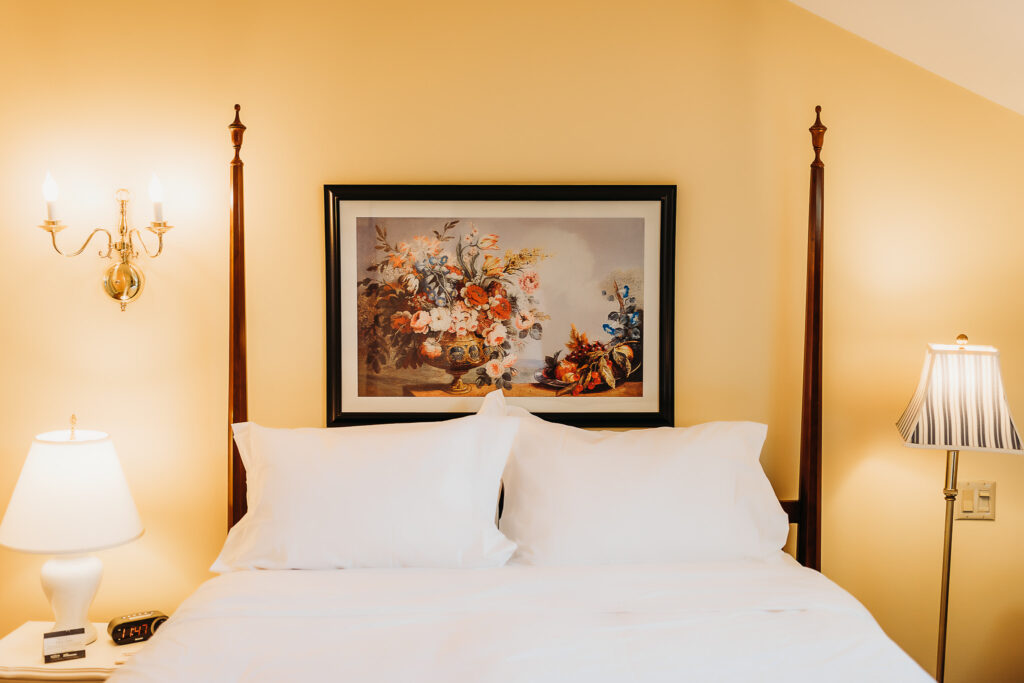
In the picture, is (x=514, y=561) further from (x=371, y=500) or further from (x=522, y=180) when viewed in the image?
(x=522, y=180)

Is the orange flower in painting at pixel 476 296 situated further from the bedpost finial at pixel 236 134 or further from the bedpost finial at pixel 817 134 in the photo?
the bedpost finial at pixel 817 134

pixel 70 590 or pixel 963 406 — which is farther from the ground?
pixel 963 406

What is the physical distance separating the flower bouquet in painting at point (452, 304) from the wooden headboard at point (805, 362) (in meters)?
0.38

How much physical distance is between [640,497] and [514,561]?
0.39m

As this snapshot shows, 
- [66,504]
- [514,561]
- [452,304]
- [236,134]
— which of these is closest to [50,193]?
[236,134]

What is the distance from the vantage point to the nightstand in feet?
6.31

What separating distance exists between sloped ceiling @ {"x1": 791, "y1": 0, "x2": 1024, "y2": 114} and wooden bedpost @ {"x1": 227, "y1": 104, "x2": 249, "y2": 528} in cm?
Answer: 185

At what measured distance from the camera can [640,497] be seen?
1.98 meters

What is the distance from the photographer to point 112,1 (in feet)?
7.57

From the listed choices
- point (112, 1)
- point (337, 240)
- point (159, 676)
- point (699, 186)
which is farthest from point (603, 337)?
point (112, 1)

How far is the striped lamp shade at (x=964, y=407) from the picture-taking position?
6.65 ft

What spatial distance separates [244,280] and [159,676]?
3.99 ft

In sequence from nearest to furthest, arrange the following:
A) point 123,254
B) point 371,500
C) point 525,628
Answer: point 525,628 → point 371,500 → point 123,254

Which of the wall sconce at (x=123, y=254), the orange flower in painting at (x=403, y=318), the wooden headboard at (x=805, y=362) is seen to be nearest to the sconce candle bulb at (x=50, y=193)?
the wall sconce at (x=123, y=254)
